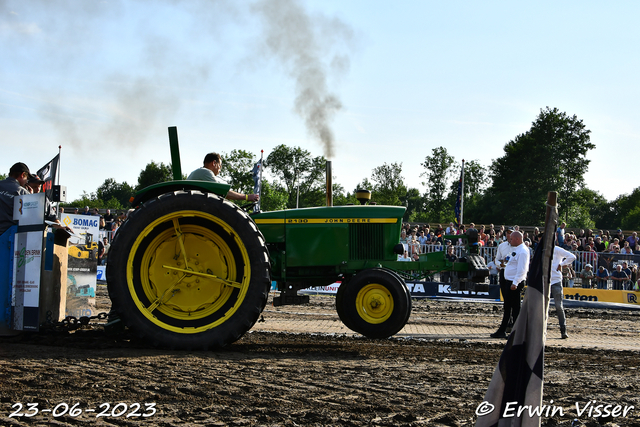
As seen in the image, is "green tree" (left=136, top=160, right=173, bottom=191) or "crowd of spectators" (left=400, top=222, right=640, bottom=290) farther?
"green tree" (left=136, top=160, right=173, bottom=191)

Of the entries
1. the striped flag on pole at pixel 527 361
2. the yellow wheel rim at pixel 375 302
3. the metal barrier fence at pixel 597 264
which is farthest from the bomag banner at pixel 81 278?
the metal barrier fence at pixel 597 264

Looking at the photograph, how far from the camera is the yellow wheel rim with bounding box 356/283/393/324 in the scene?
19.9ft

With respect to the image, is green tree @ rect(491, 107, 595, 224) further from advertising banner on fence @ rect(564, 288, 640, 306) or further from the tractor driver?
the tractor driver

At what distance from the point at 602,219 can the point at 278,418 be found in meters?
77.1

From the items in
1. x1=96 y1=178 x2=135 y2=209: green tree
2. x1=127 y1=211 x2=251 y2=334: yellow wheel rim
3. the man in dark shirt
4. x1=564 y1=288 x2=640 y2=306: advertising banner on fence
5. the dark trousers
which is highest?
x1=96 y1=178 x2=135 y2=209: green tree

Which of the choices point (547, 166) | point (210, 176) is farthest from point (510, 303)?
point (547, 166)

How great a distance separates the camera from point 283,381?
4.01 meters

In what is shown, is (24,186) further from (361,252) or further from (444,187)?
(444,187)

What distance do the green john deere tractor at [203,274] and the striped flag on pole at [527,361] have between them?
311 centimetres

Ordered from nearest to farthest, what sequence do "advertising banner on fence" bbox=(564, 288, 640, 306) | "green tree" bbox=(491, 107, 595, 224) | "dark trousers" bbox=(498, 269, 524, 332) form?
"dark trousers" bbox=(498, 269, 524, 332)
"advertising banner on fence" bbox=(564, 288, 640, 306)
"green tree" bbox=(491, 107, 595, 224)

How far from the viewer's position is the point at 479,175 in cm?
7531

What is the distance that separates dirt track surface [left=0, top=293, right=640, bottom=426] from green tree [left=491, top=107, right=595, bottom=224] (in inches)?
1945

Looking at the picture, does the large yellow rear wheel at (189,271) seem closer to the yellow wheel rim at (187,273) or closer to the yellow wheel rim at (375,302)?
the yellow wheel rim at (187,273)

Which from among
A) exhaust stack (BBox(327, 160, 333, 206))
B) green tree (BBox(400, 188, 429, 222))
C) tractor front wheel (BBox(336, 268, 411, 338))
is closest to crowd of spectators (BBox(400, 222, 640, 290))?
exhaust stack (BBox(327, 160, 333, 206))
